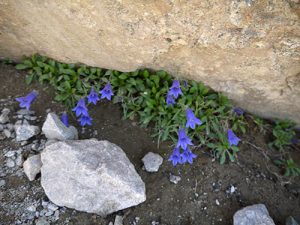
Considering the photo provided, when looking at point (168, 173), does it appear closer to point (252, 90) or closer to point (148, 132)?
point (148, 132)

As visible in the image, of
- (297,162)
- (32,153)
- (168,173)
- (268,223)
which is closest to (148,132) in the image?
(168,173)

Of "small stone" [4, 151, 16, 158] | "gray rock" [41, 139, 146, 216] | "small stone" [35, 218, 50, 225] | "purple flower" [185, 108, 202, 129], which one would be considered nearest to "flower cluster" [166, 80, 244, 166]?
"purple flower" [185, 108, 202, 129]

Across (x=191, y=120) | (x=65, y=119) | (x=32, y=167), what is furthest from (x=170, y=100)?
(x=32, y=167)

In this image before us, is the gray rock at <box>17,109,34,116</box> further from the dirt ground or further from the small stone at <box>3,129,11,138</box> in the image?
the small stone at <box>3,129,11,138</box>

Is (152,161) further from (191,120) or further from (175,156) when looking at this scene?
(191,120)

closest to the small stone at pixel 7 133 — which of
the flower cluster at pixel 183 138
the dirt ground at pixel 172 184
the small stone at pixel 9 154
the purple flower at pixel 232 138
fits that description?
the dirt ground at pixel 172 184

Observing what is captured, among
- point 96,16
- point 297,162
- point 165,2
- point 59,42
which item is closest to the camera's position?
point 165,2
